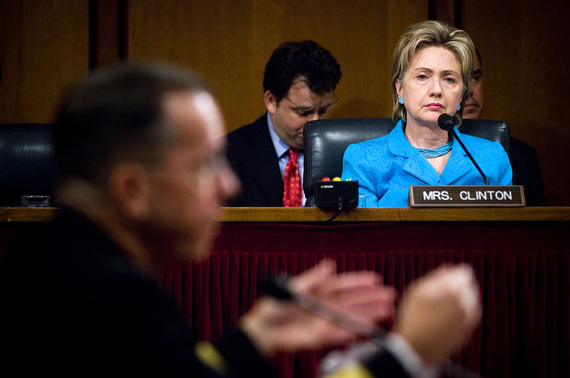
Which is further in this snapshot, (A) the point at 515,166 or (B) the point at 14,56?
(B) the point at 14,56

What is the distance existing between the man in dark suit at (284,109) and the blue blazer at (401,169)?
63 cm

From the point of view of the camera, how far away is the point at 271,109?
307cm

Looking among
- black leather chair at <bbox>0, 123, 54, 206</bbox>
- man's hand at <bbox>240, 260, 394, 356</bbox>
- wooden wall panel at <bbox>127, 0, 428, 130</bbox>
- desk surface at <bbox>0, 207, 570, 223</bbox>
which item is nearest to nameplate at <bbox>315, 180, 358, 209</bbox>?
desk surface at <bbox>0, 207, 570, 223</bbox>

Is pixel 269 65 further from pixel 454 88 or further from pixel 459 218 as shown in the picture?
pixel 459 218

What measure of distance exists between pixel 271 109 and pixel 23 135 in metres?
1.01

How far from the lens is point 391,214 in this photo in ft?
5.76

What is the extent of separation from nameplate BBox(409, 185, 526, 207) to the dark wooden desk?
0.13 ft

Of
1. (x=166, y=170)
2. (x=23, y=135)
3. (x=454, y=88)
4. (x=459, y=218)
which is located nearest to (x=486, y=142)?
(x=454, y=88)

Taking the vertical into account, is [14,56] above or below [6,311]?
above

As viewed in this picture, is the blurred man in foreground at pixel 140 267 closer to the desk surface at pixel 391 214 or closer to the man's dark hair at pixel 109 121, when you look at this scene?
the man's dark hair at pixel 109 121

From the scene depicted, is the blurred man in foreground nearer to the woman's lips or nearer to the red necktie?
the woman's lips

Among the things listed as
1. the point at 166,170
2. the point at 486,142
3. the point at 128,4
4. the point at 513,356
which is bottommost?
the point at 513,356

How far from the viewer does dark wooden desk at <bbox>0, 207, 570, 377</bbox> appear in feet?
5.42

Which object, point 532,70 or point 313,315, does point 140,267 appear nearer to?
point 313,315
